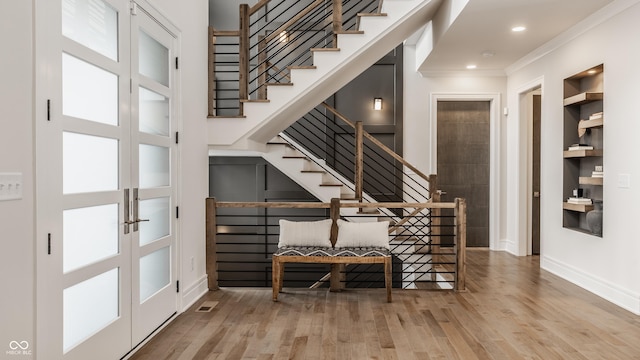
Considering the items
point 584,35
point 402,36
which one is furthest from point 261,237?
point 584,35

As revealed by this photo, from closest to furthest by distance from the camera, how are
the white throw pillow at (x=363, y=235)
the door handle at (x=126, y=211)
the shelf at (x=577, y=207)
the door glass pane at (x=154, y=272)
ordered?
the door handle at (x=126, y=211) < the door glass pane at (x=154, y=272) < the white throw pillow at (x=363, y=235) < the shelf at (x=577, y=207)

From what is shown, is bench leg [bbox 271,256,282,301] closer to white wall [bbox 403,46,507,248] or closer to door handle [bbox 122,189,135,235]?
door handle [bbox 122,189,135,235]

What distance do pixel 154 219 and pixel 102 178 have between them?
2.80ft

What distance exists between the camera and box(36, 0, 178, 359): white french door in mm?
2307

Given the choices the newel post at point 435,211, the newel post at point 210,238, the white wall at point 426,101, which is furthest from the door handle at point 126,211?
the white wall at point 426,101

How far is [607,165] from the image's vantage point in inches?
181

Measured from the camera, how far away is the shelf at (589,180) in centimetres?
471

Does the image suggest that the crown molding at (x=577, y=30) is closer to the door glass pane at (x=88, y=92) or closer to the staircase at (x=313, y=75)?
the staircase at (x=313, y=75)

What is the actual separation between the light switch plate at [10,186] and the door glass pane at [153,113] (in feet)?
4.57

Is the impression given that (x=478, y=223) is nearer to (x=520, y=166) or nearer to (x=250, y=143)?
(x=520, y=166)

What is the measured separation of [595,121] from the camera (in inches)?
188

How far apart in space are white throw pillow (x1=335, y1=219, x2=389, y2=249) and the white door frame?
116 inches

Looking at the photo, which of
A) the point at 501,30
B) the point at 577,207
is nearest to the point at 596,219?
the point at 577,207

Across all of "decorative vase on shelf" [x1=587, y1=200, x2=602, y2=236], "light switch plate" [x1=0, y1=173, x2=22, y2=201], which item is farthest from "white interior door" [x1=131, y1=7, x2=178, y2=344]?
"decorative vase on shelf" [x1=587, y1=200, x2=602, y2=236]
